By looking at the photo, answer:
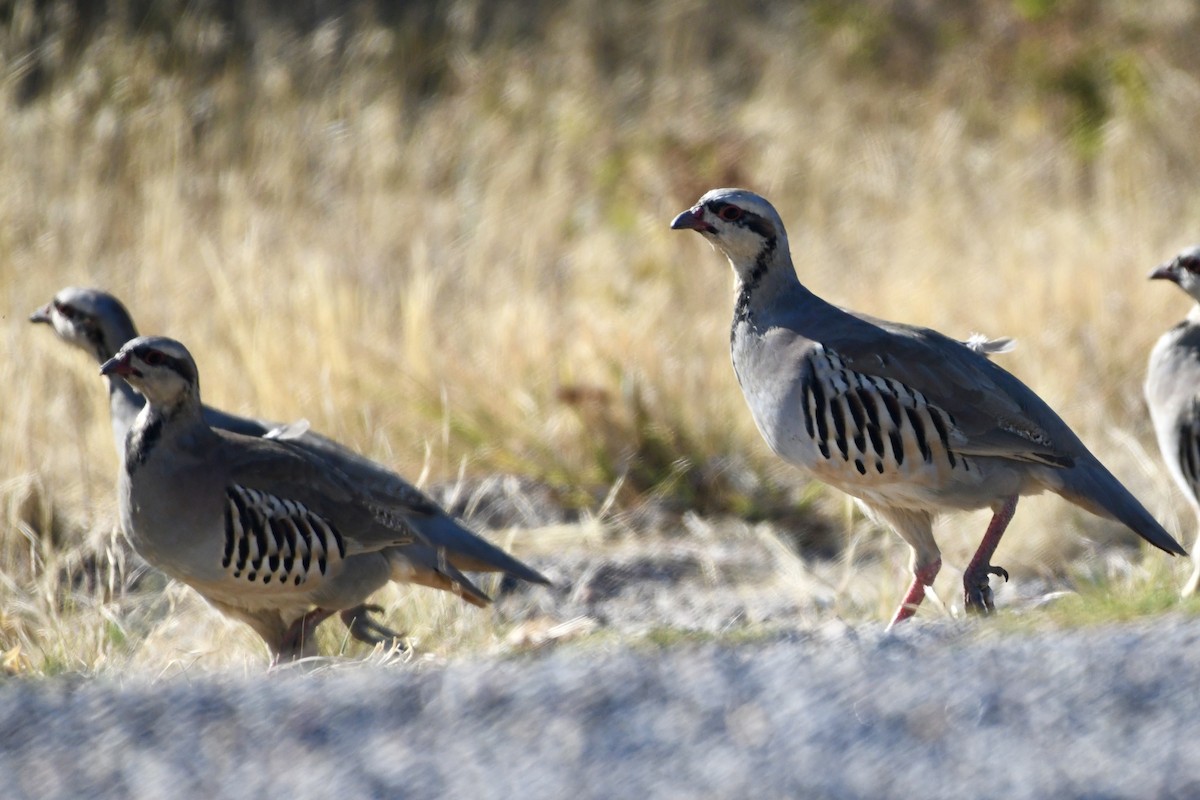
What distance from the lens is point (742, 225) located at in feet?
19.4

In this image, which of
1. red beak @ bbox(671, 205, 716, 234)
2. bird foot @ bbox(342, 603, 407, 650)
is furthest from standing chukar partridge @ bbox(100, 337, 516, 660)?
red beak @ bbox(671, 205, 716, 234)

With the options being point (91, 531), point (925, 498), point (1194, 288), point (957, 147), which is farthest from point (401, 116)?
point (925, 498)

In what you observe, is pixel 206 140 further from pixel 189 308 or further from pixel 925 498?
pixel 925 498

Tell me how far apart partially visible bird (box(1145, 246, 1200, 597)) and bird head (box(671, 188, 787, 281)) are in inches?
65.4

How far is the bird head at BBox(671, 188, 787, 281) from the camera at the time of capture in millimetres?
5875

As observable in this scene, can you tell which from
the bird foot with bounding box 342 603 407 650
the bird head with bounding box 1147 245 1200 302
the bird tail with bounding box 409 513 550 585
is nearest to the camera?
the bird foot with bounding box 342 603 407 650

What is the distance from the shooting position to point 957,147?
12.7 meters

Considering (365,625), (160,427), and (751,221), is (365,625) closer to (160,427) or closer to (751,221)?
(160,427)

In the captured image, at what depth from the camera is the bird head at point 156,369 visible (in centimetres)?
561

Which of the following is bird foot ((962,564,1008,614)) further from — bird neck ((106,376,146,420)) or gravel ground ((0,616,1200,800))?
bird neck ((106,376,146,420))

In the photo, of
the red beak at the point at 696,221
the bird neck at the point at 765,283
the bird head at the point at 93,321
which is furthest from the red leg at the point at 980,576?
the bird head at the point at 93,321

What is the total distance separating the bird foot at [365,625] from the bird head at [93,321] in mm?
1483

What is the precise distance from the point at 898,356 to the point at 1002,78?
9.33 m

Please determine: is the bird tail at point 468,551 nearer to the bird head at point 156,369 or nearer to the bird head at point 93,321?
the bird head at point 156,369
